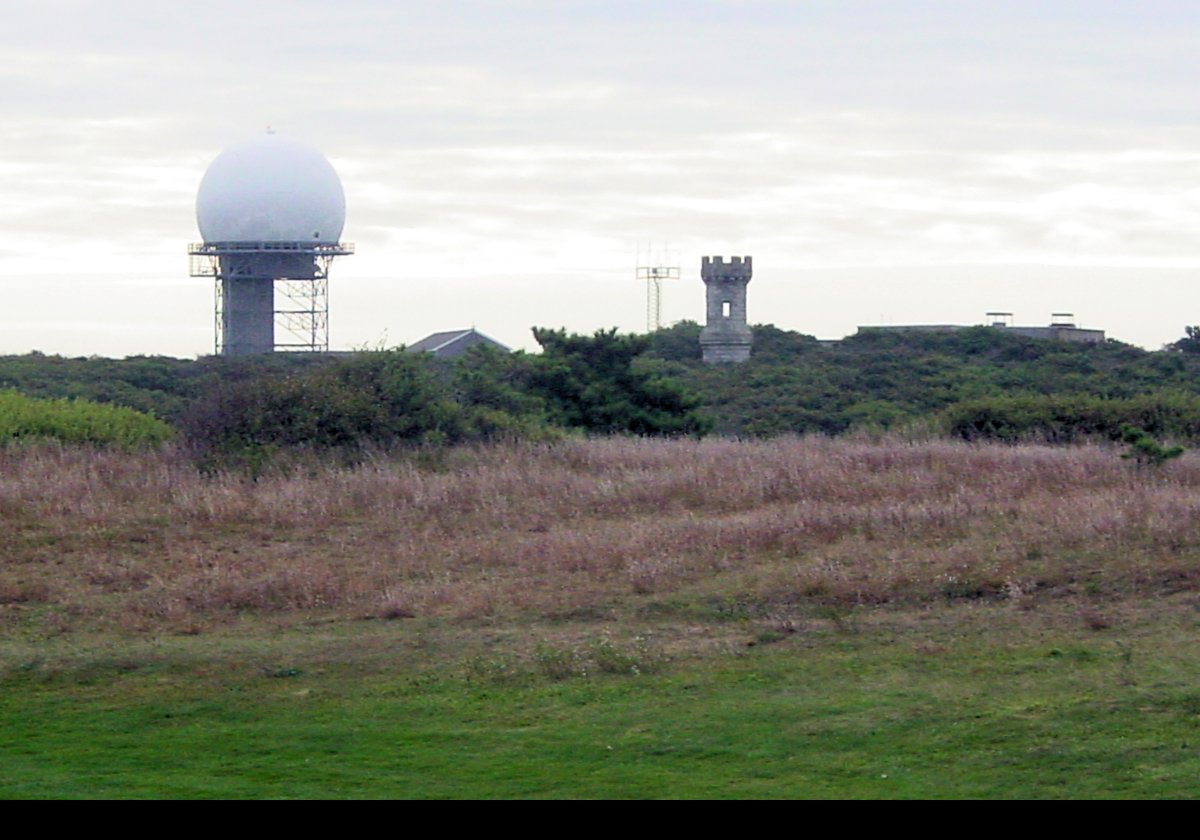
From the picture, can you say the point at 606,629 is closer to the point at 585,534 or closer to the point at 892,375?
the point at 585,534

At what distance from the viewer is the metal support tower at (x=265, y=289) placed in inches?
2327

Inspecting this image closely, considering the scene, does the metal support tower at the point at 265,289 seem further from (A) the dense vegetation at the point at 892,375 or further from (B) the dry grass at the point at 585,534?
(B) the dry grass at the point at 585,534

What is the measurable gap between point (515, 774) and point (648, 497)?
9.69 metres

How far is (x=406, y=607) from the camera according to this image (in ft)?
38.2

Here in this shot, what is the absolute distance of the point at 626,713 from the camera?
8.40 m

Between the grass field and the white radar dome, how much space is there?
126 feet

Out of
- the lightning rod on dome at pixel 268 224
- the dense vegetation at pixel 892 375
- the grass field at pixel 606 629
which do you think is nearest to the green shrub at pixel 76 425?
the grass field at pixel 606 629

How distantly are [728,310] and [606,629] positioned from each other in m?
58.2

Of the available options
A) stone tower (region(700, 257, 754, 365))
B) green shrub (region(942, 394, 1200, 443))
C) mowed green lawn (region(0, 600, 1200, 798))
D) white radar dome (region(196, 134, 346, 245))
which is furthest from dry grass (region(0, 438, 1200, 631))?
stone tower (region(700, 257, 754, 365))

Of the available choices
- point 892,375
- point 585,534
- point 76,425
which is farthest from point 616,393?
point 892,375

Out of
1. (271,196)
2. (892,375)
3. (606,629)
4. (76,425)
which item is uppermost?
(271,196)

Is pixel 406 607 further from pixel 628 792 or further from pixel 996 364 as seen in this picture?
pixel 996 364

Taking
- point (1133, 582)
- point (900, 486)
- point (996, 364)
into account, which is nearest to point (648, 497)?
point (900, 486)

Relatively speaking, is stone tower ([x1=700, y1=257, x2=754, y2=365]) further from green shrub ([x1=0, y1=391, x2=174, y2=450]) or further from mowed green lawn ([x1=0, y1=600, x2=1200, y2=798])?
mowed green lawn ([x1=0, y1=600, x2=1200, y2=798])
